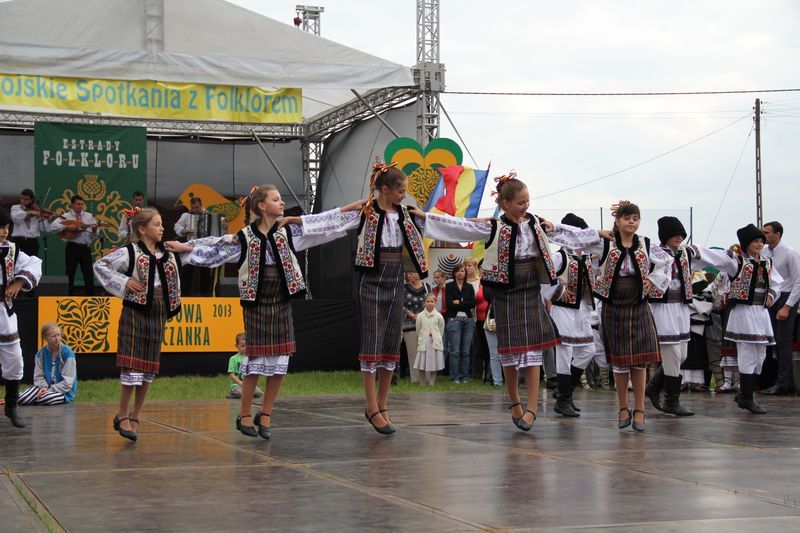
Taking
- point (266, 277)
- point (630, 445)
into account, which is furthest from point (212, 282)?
point (630, 445)

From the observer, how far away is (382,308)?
22.0 ft

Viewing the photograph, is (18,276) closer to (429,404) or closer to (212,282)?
(429,404)

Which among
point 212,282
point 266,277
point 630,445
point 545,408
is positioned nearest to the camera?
point 630,445

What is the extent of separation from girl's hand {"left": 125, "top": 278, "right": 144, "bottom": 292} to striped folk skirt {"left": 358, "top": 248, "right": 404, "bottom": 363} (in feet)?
4.54

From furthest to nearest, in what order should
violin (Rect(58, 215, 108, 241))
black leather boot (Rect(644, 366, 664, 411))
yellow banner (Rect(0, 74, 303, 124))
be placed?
violin (Rect(58, 215, 108, 241)), yellow banner (Rect(0, 74, 303, 124)), black leather boot (Rect(644, 366, 664, 411))

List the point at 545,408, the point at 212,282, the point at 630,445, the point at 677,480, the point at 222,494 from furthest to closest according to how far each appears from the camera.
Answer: the point at 212,282
the point at 545,408
the point at 630,445
the point at 677,480
the point at 222,494

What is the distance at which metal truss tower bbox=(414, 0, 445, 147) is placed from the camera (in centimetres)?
1628

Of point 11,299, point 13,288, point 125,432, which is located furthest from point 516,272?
point 11,299

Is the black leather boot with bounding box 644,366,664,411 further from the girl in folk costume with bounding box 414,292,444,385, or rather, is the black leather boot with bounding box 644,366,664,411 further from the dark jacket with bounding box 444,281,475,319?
the dark jacket with bounding box 444,281,475,319

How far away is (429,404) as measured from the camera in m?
9.50

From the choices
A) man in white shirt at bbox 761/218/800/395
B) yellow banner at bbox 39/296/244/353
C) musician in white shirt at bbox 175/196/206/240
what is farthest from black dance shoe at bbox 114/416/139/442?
Result: musician in white shirt at bbox 175/196/206/240

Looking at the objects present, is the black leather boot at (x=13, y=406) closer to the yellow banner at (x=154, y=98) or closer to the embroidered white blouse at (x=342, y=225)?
the embroidered white blouse at (x=342, y=225)

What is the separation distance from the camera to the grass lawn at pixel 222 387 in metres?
11.2

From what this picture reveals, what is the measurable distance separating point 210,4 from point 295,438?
35.2ft
